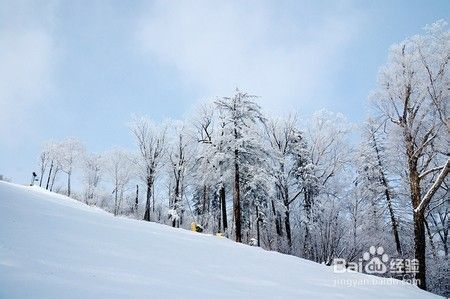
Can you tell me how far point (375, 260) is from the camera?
21344 mm

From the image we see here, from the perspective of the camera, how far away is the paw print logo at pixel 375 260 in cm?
1944

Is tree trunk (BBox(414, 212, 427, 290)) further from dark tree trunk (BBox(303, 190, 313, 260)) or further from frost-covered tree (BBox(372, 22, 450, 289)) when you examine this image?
dark tree trunk (BBox(303, 190, 313, 260))

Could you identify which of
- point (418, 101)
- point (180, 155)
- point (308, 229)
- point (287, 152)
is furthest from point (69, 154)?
point (418, 101)

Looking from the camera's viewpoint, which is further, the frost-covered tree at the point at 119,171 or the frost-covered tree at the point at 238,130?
the frost-covered tree at the point at 119,171

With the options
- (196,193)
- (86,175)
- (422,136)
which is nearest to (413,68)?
(422,136)

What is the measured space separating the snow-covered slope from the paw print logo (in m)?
8.92

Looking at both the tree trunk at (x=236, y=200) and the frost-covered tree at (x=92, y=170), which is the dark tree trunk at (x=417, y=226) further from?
the frost-covered tree at (x=92, y=170)

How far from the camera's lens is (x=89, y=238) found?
8.11m

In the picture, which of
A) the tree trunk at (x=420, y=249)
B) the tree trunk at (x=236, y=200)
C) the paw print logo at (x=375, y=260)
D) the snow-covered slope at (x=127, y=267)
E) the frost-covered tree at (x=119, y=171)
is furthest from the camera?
the frost-covered tree at (x=119, y=171)

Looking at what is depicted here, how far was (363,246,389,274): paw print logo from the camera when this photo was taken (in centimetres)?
1944

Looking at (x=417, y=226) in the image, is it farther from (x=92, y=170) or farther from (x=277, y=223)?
(x=92, y=170)

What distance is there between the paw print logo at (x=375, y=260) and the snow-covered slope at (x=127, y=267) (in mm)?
8918

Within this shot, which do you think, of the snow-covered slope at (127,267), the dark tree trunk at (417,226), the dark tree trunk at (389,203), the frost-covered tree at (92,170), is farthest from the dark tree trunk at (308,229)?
the frost-covered tree at (92,170)

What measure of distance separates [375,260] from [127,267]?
18.9m
